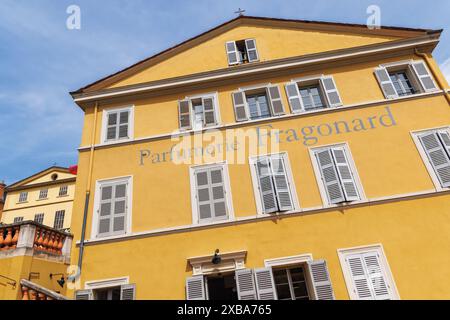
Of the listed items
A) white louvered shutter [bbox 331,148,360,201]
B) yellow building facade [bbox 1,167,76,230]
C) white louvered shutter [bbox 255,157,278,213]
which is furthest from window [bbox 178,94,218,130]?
yellow building facade [bbox 1,167,76,230]

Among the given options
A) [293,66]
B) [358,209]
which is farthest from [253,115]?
[358,209]

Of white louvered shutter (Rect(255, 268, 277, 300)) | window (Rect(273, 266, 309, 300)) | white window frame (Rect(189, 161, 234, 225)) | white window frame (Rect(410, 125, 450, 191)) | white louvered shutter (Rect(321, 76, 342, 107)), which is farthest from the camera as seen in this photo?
white louvered shutter (Rect(321, 76, 342, 107))

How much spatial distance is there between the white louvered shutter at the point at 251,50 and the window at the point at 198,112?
6.93 ft

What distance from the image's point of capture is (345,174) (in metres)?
8.47

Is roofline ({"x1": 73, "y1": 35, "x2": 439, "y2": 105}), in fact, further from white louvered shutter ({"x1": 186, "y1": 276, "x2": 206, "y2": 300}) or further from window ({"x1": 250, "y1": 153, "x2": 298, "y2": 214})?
white louvered shutter ({"x1": 186, "y1": 276, "x2": 206, "y2": 300})

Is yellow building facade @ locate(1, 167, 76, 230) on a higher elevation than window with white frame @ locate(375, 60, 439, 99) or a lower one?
higher

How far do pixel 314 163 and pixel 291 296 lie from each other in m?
3.53

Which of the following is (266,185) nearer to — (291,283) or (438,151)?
(291,283)

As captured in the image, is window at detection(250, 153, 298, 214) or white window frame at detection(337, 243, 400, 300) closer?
white window frame at detection(337, 243, 400, 300)

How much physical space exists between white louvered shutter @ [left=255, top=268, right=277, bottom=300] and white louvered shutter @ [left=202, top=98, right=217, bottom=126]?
481 cm

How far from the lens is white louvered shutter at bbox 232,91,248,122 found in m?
9.94

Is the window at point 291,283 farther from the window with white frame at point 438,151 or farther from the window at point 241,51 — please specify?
the window at point 241,51

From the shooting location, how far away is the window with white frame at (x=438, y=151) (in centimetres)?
816

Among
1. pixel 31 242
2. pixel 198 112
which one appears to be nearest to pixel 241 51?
Result: pixel 198 112
